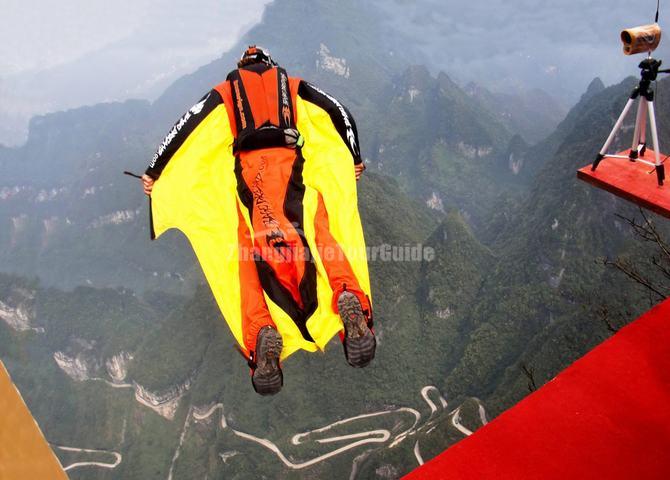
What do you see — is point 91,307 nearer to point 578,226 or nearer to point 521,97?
point 578,226

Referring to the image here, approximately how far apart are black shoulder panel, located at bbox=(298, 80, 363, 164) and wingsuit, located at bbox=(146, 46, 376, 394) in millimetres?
12

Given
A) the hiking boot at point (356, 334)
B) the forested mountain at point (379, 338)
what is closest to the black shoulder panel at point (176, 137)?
the hiking boot at point (356, 334)

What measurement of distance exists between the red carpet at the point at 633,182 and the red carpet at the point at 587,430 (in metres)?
2.36

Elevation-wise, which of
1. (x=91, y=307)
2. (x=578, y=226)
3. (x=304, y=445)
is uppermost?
(x=578, y=226)

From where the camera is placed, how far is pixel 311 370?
168ft

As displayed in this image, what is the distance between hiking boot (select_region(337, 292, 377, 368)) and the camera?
3.78 meters

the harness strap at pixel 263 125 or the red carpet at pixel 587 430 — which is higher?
the harness strap at pixel 263 125

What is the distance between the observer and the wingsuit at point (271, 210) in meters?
4.04

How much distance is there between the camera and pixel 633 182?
3922 mm

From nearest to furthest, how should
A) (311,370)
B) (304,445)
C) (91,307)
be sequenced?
(304,445)
(311,370)
(91,307)

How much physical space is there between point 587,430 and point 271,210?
11.7 ft

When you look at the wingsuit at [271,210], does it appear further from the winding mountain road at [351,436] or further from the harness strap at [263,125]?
the winding mountain road at [351,436]

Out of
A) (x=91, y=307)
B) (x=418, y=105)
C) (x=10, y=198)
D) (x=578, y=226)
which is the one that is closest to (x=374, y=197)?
(x=578, y=226)

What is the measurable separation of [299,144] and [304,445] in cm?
4544
